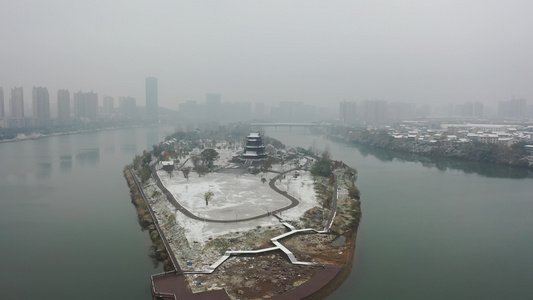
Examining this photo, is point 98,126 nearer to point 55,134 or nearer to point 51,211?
point 55,134

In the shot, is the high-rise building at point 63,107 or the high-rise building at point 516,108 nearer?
the high-rise building at point 63,107

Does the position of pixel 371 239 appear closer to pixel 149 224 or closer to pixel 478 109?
pixel 149 224

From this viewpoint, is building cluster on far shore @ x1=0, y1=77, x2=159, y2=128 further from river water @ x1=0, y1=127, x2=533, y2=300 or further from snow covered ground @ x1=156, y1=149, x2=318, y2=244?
snow covered ground @ x1=156, y1=149, x2=318, y2=244

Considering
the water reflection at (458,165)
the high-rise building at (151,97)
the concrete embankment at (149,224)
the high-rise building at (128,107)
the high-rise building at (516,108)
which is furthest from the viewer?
the high-rise building at (151,97)

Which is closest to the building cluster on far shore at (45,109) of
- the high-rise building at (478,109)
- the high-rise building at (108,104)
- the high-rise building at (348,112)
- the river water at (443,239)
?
the high-rise building at (108,104)

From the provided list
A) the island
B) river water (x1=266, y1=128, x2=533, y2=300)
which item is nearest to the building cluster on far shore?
the island

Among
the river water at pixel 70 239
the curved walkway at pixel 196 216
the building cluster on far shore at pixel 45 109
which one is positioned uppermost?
the building cluster on far shore at pixel 45 109

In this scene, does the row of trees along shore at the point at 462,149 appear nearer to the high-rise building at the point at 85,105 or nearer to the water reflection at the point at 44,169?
the water reflection at the point at 44,169
